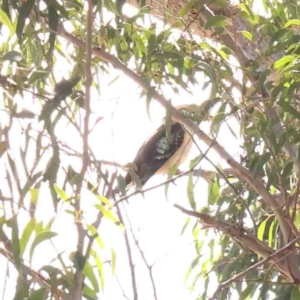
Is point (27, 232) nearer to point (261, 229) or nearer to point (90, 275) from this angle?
point (90, 275)

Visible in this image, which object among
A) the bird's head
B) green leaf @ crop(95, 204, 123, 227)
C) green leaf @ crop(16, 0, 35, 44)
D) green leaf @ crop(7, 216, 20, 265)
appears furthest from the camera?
the bird's head

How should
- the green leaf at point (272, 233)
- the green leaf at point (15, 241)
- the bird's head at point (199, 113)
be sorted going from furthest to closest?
1. the green leaf at point (272, 233)
2. the bird's head at point (199, 113)
3. the green leaf at point (15, 241)

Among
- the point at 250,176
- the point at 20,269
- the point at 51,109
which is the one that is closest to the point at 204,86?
the point at 250,176

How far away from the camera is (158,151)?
8.00 ft

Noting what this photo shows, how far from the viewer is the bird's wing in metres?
2.33

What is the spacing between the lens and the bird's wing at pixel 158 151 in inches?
91.7

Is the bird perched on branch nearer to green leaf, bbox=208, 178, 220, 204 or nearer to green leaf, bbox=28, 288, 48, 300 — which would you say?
green leaf, bbox=28, 288, 48, 300

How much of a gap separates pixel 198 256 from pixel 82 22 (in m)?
0.66

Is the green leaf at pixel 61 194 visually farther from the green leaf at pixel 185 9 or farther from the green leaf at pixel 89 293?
the green leaf at pixel 185 9

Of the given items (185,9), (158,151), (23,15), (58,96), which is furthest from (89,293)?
(158,151)

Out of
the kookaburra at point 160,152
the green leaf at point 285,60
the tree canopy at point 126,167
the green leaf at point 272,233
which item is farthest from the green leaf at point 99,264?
the kookaburra at point 160,152

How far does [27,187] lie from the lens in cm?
104

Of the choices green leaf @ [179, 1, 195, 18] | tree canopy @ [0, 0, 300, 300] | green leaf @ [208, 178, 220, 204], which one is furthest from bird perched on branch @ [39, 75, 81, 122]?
green leaf @ [208, 178, 220, 204]

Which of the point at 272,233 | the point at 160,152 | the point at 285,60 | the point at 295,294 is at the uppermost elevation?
the point at 160,152
